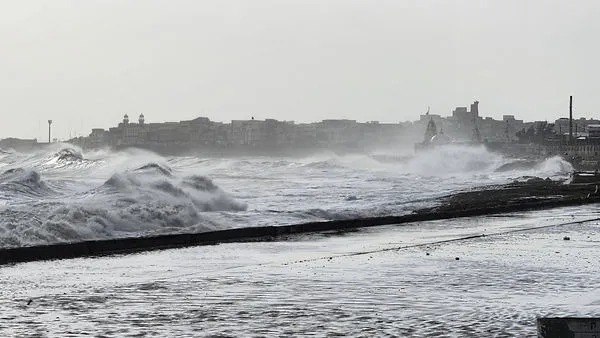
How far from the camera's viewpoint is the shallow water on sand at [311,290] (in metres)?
7.50

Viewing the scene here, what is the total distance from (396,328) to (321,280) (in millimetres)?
3222

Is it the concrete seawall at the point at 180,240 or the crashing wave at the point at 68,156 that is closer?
the concrete seawall at the point at 180,240

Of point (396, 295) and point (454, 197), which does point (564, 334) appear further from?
point (454, 197)

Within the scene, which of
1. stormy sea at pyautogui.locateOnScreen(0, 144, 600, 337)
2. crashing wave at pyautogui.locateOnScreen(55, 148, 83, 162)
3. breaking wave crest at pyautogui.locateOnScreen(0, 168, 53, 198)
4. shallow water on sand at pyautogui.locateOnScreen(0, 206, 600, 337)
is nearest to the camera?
shallow water on sand at pyautogui.locateOnScreen(0, 206, 600, 337)

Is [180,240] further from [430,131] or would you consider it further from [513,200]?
[430,131]

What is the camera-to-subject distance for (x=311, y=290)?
9656 millimetres

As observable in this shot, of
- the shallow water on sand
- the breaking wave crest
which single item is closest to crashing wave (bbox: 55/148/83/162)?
the breaking wave crest

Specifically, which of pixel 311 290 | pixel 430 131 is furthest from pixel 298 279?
pixel 430 131

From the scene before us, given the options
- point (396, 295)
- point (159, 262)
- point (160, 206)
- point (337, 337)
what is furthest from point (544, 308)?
point (160, 206)

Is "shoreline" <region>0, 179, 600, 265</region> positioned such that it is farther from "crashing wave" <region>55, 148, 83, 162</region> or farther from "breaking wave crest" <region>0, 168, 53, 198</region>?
"crashing wave" <region>55, 148, 83, 162</region>

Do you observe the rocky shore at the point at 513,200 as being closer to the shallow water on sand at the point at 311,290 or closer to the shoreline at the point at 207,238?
the shoreline at the point at 207,238

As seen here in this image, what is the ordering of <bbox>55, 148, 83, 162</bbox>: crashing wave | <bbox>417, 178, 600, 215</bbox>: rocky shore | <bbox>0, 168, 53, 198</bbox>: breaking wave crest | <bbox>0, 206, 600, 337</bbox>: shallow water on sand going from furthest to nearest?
1. <bbox>55, 148, 83, 162</bbox>: crashing wave
2. <bbox>0, 168, 53, 198</bbox>: breaking wave crest
3. <bbox>417, 178, 600, 215</bbox>: rocky shore
4. <bbox>0, 206, 600, 337</bbox>: shallow water on sand

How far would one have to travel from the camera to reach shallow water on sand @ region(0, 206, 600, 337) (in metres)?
7.50

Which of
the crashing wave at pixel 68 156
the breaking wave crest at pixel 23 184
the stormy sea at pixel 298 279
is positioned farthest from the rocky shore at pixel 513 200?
the crashing wave at pixel 68 156
